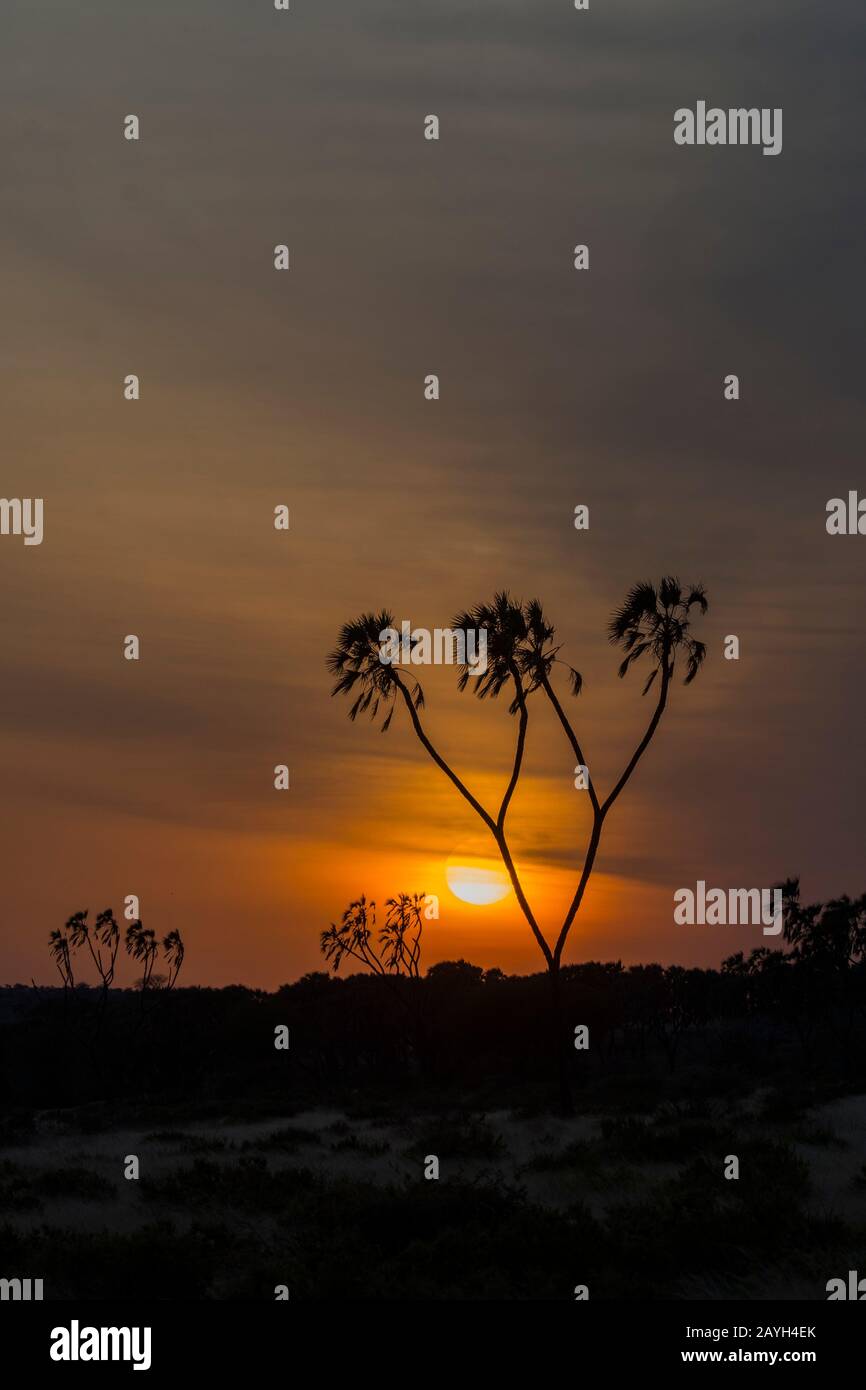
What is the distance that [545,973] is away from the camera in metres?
89.0

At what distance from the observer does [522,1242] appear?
17.0 m

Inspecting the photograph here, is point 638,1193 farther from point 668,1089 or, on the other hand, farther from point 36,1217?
point 668,1089

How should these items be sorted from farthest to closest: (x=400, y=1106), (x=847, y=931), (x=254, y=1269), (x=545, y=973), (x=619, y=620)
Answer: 1. (x=545, y=973)
2. (x=847, y=931)
3. (x=400, y=1106)
4. (x=619, y=620)
5. (x=254, y=1269)

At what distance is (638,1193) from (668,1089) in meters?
29.8
